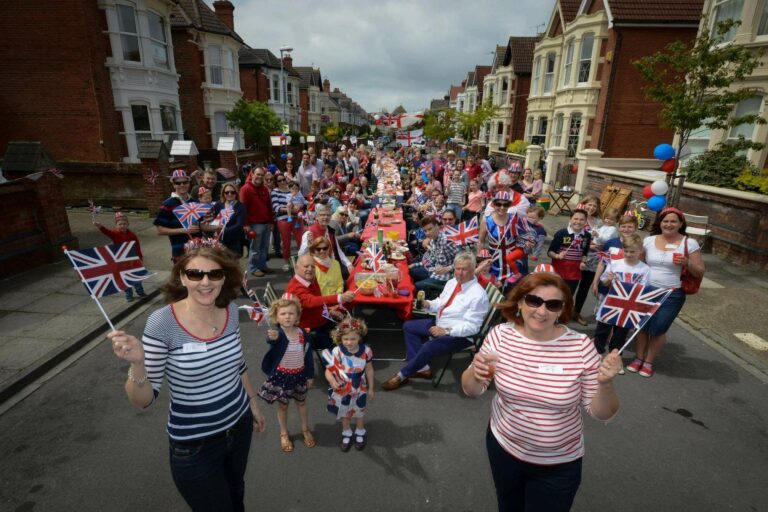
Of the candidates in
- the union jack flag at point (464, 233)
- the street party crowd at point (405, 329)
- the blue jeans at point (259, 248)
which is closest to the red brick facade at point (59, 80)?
the blue jeans at point (259, 248)

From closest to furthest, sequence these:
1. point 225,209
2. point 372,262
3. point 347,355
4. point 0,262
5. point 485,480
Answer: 1. point 485,480
2. point 347,355
3. point 372,262
4. point 225,209
5. point 0,262

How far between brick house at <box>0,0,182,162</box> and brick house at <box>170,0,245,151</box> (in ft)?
19.6

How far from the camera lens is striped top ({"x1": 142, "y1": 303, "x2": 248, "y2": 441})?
220cm

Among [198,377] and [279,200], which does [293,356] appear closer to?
[198,377]

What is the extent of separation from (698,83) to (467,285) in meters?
9.07

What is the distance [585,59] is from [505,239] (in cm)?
2057

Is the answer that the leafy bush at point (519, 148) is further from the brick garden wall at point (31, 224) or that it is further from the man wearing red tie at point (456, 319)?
the brick garden wall at point (31, 224)

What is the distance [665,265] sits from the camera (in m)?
4.60

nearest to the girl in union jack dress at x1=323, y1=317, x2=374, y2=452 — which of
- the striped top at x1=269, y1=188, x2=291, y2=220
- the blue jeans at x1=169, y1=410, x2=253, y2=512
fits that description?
the blue jeans at x1=169, y1=410, x2=253, y2=512

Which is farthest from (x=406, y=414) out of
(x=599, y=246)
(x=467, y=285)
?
(x=599, y=246)

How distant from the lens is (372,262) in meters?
5.95

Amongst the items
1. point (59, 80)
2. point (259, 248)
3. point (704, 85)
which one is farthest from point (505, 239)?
point (59, 80)

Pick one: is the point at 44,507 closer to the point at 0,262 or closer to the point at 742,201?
the point at 0,262

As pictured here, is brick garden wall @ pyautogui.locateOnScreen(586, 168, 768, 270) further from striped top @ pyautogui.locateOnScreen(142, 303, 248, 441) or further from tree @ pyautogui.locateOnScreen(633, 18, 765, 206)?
striped top @ pyautogui.locateOnScreen(142, 303, 248, 441)
